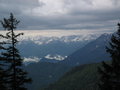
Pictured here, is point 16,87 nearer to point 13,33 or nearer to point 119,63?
point 13,33

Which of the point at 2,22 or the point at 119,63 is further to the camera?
the point at 2,22

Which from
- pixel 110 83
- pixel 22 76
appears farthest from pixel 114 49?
pixel 22 76

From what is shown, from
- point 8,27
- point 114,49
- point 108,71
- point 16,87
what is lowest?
point 16,87

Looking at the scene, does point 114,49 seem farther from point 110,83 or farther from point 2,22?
point 2,22

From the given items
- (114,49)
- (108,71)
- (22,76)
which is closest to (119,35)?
(114,49)

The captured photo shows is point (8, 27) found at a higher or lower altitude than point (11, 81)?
higher

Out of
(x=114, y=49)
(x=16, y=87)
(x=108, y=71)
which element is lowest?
(x=16, y=87)

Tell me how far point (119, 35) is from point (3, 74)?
12433 mm

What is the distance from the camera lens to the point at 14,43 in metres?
30.9

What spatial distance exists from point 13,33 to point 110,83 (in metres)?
11.2

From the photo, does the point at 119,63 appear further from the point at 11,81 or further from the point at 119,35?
the point at 11,81

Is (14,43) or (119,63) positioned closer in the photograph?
(119,63)

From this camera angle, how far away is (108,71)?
30.0m

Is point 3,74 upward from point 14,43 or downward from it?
downward
